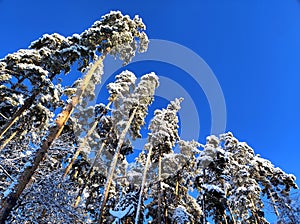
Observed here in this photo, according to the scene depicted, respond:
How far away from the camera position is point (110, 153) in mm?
20969

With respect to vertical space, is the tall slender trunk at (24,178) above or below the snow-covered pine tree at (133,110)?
below

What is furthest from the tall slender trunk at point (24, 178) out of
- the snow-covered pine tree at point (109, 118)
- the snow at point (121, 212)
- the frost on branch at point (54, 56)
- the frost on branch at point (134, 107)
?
the frost on branch at point (134, 107)

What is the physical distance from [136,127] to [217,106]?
8.51 m

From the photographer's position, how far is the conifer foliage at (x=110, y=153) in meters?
10.5

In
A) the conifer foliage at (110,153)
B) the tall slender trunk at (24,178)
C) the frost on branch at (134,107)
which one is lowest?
the tall slender trunk at (24,178)

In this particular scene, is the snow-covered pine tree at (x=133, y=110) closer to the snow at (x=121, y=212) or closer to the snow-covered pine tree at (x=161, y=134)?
the snow-covered pine tree at (x=161, y=134)

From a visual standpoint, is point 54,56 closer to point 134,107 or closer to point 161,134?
point 134,107

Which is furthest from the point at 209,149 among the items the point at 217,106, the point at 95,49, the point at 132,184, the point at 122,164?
the point at 95,49

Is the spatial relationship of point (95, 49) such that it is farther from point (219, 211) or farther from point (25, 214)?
point (219, 211)

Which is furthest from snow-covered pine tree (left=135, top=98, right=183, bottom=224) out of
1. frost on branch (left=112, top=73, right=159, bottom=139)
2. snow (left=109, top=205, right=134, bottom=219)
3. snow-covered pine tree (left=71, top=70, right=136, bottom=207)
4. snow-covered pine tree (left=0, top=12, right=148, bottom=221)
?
snow-covered pine tree (left=0, top=12, right=148, bottom=221)

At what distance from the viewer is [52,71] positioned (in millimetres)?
12586

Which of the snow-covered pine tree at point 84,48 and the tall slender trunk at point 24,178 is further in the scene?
the snow-covered pine tree at point 84,48

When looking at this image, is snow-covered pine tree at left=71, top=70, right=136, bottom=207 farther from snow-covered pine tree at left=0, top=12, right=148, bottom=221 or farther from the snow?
the snow

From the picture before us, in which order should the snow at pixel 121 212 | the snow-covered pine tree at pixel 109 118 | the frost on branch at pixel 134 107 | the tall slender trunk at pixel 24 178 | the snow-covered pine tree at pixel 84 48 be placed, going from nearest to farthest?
the tall slender trunk at pixel 24 178 < the snow-covered pine tree at pixel 84 48 < the snow at pixel 121 212 < the snow-covered pine tree at pixel 109 118 < the frost on branch at pixel 134 107
